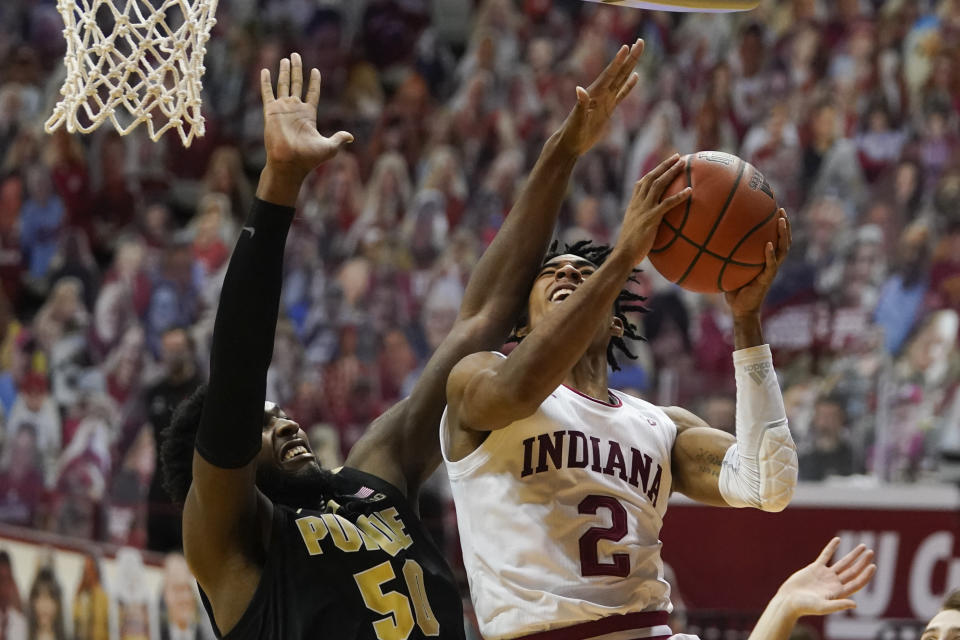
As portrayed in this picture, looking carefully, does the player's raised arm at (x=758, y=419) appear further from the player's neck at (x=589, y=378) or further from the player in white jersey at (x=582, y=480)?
the player's neck at (x=589, y=378)

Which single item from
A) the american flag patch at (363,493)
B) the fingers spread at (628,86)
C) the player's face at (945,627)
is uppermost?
the fingers spread at (628,86)

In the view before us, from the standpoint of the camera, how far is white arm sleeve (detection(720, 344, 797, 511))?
3994mm

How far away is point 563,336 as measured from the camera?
3.68 metres

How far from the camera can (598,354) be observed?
14.3 ft

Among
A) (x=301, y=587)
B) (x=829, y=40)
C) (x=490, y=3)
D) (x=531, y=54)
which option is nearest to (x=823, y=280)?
(x=829, y=40)

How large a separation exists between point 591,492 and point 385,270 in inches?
297

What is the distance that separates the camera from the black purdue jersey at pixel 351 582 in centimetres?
403

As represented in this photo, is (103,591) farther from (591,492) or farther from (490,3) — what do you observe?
(490,3)

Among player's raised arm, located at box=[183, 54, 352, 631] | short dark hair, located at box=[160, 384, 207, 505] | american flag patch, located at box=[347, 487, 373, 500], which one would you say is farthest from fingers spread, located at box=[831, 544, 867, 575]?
short dark hair, located at box=[160, 384, 207, 505]

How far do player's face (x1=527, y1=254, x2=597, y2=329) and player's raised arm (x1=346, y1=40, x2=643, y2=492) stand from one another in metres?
0.06

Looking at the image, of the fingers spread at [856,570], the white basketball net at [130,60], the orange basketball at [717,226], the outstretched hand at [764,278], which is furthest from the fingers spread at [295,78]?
the fingers spread at [856,570]

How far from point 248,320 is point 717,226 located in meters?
1.28

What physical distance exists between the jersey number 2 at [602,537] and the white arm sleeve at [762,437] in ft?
1.22

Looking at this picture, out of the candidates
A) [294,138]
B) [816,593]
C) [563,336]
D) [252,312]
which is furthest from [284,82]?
[816,593]
